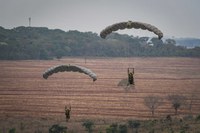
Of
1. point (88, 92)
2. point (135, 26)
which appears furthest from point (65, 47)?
point (135, 26)

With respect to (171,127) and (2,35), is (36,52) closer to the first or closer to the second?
(2,35)

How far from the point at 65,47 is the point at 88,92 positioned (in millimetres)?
69734

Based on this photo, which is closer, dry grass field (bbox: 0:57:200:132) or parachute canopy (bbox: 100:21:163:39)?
parachute canopy (bbox: 100:21:163:39)

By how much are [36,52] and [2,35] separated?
61.7ft

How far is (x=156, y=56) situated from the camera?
Answer: 154 m

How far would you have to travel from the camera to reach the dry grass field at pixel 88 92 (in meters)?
58.2

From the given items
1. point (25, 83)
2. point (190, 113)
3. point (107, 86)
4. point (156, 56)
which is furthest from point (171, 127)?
point (156, 56)

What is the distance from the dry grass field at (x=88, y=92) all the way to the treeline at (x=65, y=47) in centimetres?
581

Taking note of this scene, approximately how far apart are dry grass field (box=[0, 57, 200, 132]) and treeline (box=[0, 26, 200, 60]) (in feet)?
19.1

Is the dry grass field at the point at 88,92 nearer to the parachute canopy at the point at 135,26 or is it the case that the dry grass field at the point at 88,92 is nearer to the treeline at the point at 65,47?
the treeline at the point at 65,47

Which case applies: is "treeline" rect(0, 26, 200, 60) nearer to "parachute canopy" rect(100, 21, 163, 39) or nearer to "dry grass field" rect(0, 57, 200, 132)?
"dry grass field" rect(0, 57, 200, 132)

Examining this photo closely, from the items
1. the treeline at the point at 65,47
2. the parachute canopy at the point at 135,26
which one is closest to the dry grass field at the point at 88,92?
the treeline at the point at 65,47

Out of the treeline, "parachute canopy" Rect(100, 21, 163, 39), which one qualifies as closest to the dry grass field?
the treeline

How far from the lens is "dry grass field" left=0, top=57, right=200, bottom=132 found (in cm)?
5816
